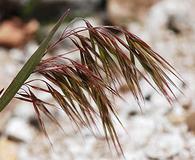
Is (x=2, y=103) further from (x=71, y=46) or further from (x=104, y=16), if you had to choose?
(x=104, y=16)

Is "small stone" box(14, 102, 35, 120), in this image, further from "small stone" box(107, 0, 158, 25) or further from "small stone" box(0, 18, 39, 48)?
"small stone" box(107, 0, 158, 25)

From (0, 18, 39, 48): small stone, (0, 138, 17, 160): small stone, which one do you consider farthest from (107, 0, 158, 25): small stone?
(0, 138, 17, 160): small stone

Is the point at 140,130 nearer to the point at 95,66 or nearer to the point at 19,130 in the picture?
the point at 19,130

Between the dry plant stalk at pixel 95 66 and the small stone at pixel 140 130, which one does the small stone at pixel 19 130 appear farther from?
the dry plant stalk at pixel 95 66

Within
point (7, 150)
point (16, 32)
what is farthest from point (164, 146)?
point (16, 32)

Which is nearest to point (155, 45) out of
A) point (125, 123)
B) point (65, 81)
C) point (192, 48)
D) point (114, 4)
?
point (192, 48)

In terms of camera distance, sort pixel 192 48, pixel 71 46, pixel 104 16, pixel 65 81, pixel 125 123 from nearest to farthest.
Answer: pixel 65 81 → pixel 125 123 → pixel 192 48 → pixel 71 46 → pixel 104 16

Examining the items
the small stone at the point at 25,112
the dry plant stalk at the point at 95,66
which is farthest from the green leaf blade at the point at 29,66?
the small stone at the point at 25,112
